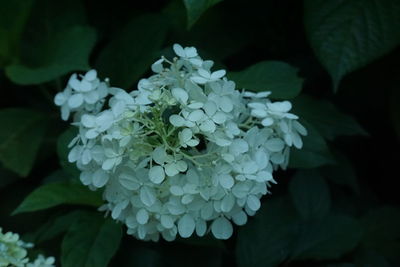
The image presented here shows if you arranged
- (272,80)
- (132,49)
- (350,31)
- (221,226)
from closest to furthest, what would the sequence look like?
(221,226) → (272,80) → (350,31) → (132,49)

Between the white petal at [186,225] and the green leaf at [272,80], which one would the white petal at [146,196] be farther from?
the green leaf at [272,80]

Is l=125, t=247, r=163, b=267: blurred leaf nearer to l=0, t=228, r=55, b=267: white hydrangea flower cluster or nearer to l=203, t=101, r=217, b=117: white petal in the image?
l=0, t=228, r=55, b=267: white hydrangea flower cluster

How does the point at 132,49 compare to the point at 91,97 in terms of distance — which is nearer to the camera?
the point at 91,97

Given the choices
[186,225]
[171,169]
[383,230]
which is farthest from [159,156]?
[383,230]

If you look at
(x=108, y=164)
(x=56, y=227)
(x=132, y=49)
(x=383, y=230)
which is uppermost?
(x=108, y=164)

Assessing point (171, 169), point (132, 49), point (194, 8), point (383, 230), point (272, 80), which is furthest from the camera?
point (132, 49)

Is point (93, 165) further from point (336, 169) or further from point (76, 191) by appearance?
point (336, 169)

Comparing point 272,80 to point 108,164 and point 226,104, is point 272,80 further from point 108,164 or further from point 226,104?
point 108,164

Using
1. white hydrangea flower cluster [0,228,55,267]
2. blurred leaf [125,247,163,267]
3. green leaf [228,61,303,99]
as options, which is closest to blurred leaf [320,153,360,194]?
green leaf [228,61,303,99]
